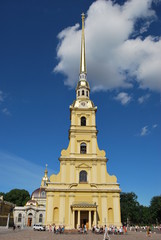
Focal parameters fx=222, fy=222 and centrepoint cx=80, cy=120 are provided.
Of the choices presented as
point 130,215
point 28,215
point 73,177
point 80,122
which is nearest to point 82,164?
point 73,177

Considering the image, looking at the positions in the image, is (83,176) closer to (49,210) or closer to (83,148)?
(83,148)

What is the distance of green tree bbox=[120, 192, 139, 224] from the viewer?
231 ft

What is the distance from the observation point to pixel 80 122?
4372 centimetres

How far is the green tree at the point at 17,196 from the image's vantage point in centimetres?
8375

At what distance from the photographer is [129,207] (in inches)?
2835

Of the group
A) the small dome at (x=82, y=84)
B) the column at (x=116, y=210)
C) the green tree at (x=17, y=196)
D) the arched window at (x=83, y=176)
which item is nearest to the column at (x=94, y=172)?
the arched window at (x=83, y=176)

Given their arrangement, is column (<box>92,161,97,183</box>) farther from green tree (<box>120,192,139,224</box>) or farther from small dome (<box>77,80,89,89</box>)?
green tree (<box>120,192,139,224</box>)

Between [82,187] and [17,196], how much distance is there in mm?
57052

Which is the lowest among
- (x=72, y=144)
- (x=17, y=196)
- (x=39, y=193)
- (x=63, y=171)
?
(x=17, y=196)

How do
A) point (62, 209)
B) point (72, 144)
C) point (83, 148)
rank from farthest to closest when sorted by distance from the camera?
1. point (83, 148)
2. point (72, 144)
3. point (62, 209)

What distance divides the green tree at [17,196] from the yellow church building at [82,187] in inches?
2101

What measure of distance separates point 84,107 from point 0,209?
A: 2569 cm

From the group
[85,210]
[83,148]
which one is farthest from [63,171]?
[85,210]

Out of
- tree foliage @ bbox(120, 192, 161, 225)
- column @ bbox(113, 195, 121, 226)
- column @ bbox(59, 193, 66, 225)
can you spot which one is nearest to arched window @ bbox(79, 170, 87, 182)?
column @ bbox(59, 193, 66, 225)
